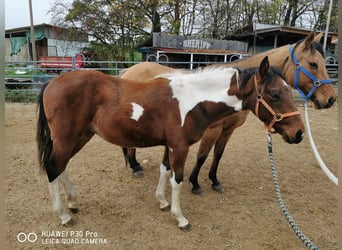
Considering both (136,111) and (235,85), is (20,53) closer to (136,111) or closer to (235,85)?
(136,111)

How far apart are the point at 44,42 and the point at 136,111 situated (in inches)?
778

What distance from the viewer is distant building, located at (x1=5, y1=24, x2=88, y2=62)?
55.1 feet

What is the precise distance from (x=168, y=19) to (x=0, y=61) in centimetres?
1743

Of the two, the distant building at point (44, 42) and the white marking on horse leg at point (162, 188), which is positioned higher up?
the distant building at point (44, 42)

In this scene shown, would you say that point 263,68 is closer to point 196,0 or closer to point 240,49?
point 240,49

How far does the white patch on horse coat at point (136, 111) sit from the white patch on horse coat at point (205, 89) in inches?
13.1

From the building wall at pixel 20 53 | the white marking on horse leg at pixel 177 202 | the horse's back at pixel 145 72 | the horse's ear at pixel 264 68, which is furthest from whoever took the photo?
the building wall at pixel 20 53

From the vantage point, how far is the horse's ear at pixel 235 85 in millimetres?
2168

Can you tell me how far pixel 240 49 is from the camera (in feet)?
46.9

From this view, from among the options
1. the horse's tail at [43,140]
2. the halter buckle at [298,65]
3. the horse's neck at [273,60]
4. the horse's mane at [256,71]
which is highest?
the horse's neck at [273,60]

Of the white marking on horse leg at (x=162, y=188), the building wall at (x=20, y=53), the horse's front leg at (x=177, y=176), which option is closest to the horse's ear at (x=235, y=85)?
the horse's front leg at (x=177, y=176)

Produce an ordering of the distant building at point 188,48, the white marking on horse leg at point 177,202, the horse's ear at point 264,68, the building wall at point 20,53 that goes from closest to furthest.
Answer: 1. the horse's ear at point 264,68
2. the white marking on horse leg at point 177,202
3. the distant building at point 188,48
4. the building wall at point 20,53

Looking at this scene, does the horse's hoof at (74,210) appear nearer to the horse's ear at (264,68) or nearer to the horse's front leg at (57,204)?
the horse's front leg at (57,204)

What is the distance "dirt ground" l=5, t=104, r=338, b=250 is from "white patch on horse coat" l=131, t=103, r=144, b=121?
3.58 feet
